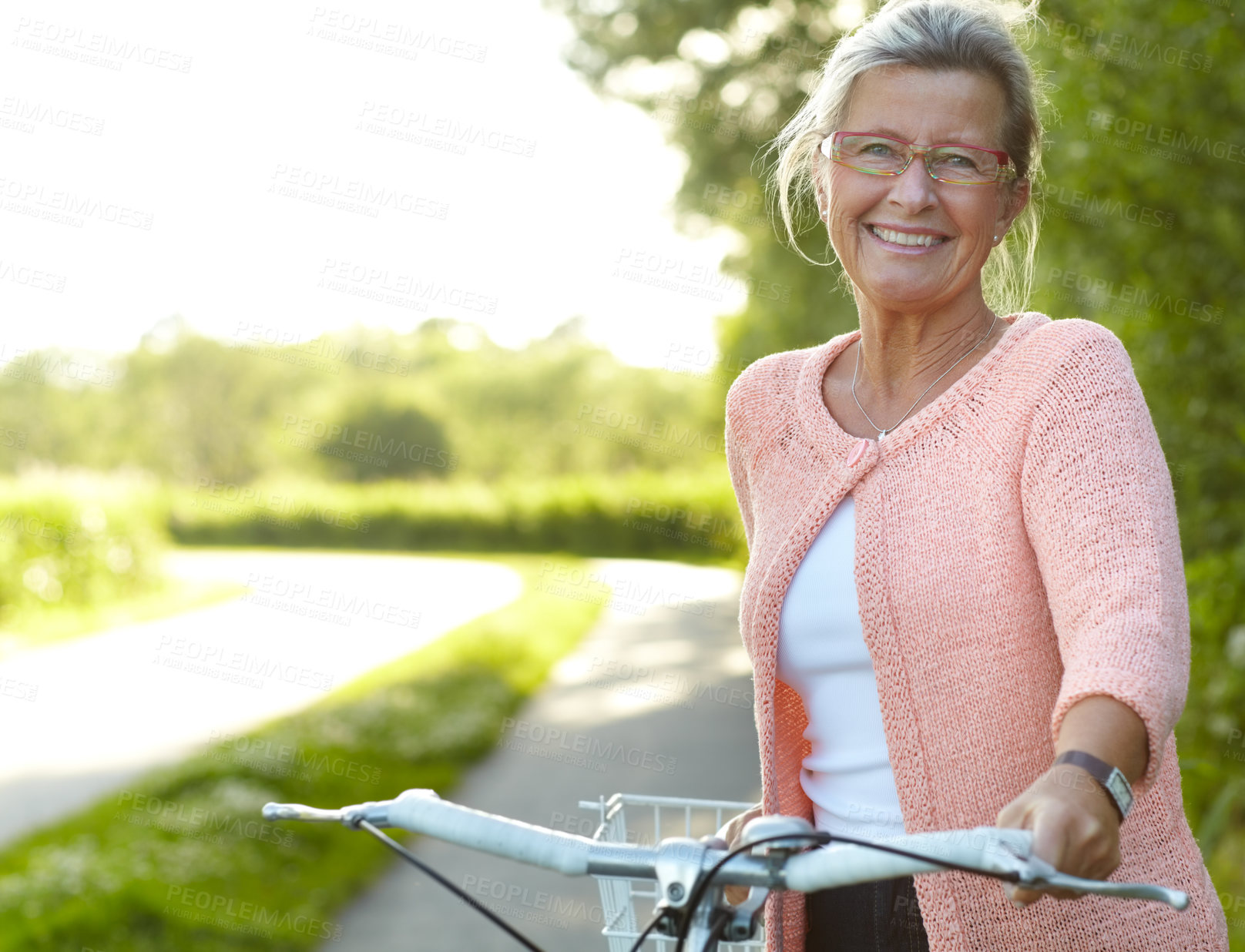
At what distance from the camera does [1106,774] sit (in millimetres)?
1291

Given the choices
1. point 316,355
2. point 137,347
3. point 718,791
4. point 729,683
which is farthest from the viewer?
point 137,347

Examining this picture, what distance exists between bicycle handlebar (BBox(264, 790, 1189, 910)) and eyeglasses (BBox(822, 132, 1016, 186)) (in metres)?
1.01

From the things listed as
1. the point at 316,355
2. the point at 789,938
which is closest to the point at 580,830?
the point at 789,938

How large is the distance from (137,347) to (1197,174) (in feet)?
194

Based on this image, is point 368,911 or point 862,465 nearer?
point 862,465

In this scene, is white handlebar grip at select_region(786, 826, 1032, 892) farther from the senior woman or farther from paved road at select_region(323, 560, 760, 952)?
paved road at select_region(323, 560, 760, 952)

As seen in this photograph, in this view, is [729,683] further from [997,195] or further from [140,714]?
[997,195]

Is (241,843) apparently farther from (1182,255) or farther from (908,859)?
(908,859)

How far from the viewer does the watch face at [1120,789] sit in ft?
4.24

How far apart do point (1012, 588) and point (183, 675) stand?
1157 cm

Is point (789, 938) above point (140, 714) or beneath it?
above

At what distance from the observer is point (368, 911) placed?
544 cm

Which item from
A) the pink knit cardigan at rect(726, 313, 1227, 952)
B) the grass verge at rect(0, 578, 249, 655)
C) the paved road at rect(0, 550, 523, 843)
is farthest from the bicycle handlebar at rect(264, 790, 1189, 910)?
the grass verge at rect(0, 578, 249, 655)

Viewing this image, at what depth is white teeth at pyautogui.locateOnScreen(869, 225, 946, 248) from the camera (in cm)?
189
